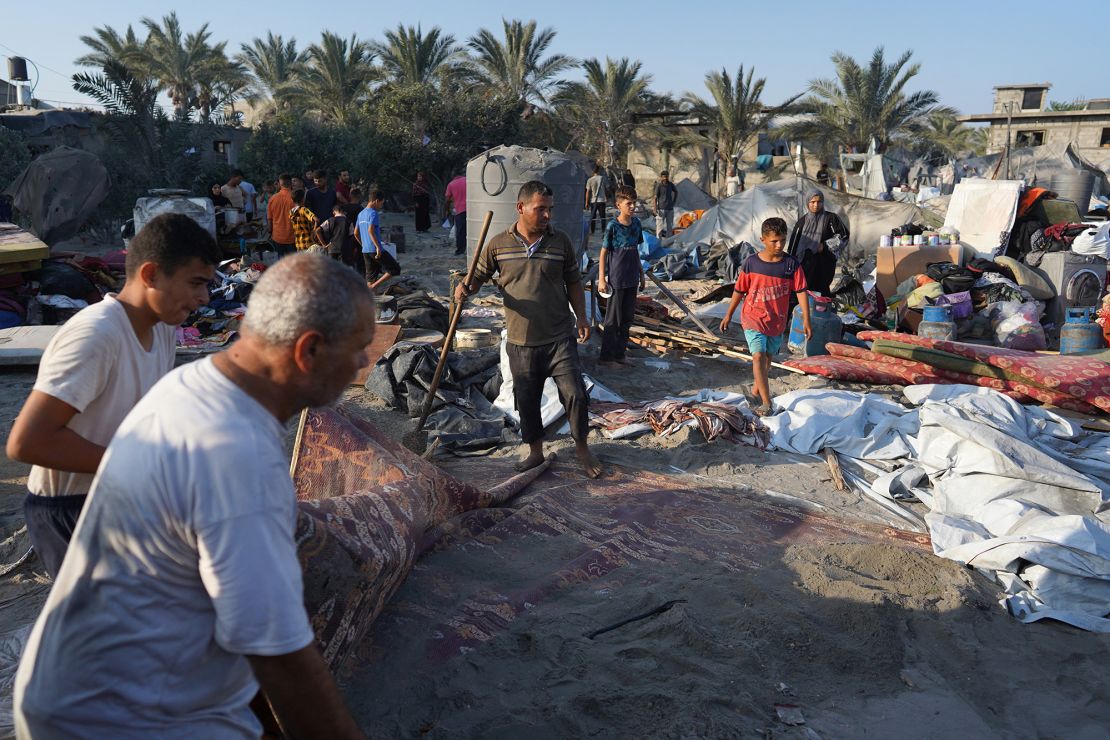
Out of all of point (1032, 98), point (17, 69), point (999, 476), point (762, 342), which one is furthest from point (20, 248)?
point (1032, 98)

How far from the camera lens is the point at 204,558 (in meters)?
1.29

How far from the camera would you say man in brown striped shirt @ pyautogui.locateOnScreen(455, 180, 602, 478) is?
509 cm

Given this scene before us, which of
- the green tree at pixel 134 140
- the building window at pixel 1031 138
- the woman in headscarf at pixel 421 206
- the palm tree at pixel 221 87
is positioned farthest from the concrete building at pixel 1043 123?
the palm tree at pixel 221 87

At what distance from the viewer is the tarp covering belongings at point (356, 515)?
7.98 ft

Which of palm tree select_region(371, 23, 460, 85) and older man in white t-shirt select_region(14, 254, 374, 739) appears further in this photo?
palm tree select_region(371, 23, 460, 85)

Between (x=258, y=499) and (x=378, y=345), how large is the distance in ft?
20.5

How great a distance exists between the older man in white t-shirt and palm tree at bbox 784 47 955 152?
28.6 m

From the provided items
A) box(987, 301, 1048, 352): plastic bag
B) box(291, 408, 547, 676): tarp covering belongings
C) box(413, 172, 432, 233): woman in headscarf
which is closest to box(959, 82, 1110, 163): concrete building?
box(413, 172, 432, 233): woman in headscarf

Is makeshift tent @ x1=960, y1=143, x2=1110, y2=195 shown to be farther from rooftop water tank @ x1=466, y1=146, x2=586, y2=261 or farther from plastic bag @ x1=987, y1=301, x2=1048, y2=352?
rooftop water tank @ x1=466, y1=146, x2=586, y2=261

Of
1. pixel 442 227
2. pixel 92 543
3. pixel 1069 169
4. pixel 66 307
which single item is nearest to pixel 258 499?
pixel 92 543

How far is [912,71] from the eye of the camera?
88.2 ft

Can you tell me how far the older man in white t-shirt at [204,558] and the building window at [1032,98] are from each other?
3863 cm

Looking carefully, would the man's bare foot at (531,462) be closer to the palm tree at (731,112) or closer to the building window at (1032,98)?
the palm tree at (731,112)

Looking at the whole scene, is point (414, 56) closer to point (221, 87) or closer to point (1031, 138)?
point (221, 87)
